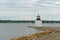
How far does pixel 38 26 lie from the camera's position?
146 ft

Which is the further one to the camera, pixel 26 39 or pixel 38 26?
pixel 38 26

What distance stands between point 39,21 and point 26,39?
99.5 feet

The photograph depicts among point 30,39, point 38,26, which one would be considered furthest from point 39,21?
point 30,39

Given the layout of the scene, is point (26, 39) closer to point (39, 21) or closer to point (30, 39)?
point (30, 39)

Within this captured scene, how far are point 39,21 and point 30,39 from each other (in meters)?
30.0

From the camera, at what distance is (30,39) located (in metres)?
12.0

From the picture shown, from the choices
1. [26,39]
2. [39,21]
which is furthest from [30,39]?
[39,21]

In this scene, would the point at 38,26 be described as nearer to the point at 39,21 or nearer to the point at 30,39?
the point at 39,21

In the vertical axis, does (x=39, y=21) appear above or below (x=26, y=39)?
below

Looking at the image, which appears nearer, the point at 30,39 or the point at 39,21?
Result: the point at 30,39

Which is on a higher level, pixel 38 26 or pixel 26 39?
pixel 26 39

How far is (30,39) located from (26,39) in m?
0.37

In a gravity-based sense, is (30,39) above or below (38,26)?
above

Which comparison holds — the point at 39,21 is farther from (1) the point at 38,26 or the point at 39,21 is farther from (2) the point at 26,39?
(2) the point at 26,39
